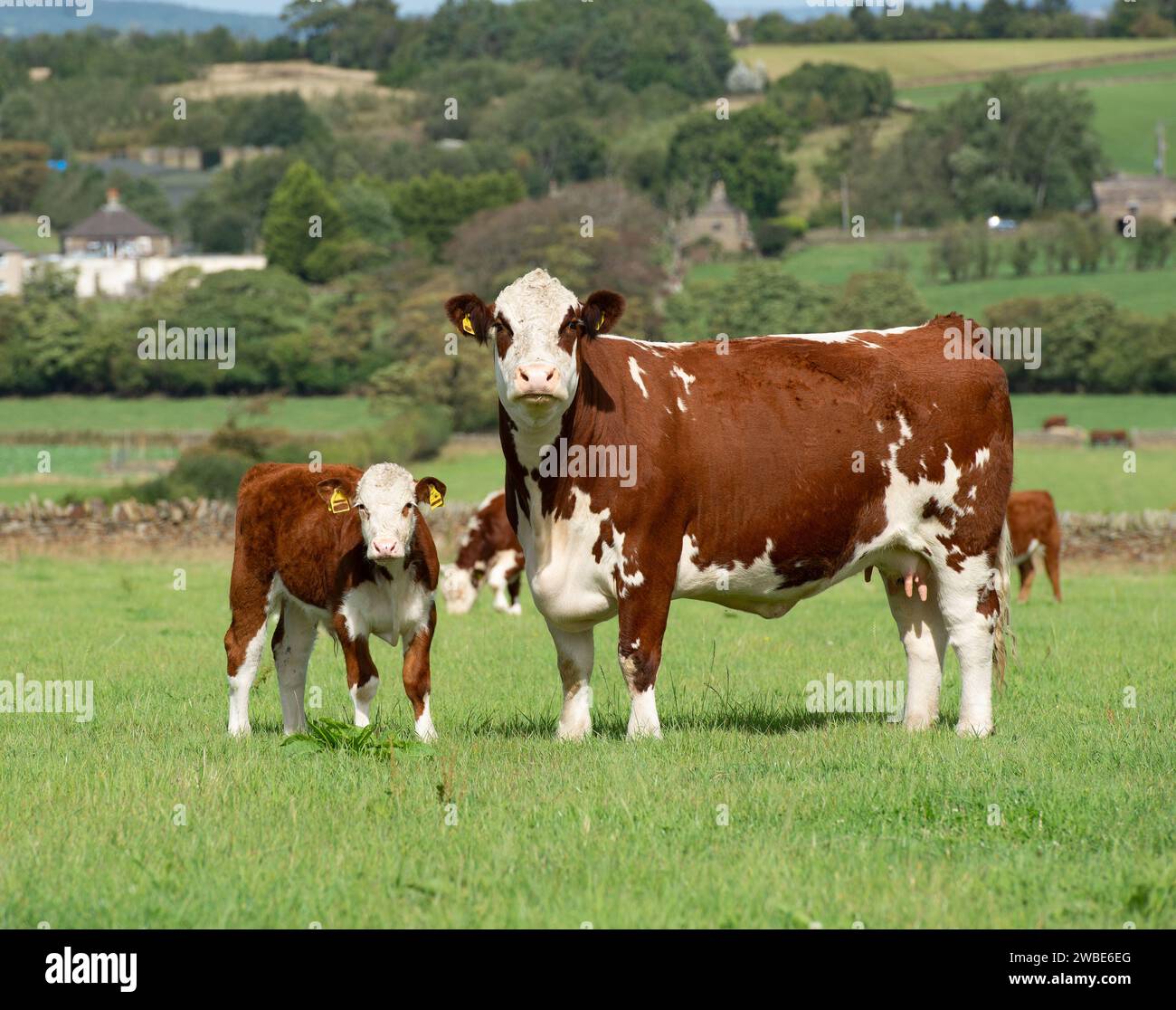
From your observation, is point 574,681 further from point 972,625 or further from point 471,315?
point 972,625

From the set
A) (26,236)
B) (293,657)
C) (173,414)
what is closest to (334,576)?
(293,657)

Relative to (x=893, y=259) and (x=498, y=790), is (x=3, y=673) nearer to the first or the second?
(x=498, y=790)

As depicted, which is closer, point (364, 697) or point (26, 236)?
point (364, 697)

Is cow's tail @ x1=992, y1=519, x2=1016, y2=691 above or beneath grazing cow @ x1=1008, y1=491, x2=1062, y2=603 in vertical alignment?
above

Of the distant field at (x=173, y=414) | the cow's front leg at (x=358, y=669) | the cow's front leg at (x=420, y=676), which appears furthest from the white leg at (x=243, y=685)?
the distant field at (x=173, y=414)

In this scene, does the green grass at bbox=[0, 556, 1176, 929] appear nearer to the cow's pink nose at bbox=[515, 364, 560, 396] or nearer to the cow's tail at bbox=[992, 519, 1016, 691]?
the cow's tail at bbox=[992, 519, 1016, 691]

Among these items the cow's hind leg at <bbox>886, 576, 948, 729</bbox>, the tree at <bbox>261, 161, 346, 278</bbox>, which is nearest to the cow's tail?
the cow's hind leg at <bbox>886, 576, 948, 729</bbox>

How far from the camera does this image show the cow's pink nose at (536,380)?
31.1ft

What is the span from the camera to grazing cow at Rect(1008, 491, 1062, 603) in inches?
922

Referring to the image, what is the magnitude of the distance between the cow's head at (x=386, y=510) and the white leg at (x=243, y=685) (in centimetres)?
127

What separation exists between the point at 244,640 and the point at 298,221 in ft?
469

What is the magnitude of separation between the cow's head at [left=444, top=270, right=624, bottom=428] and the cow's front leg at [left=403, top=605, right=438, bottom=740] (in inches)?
58.7

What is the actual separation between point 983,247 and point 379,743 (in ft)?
362

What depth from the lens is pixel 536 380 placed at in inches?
373
